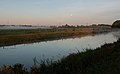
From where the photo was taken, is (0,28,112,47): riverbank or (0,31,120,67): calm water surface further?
(0,28,112,47): riverbank

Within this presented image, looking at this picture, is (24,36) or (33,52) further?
→ (24,36)

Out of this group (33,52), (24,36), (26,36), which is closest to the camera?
(33,52)

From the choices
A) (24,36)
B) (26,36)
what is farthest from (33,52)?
(26,36)

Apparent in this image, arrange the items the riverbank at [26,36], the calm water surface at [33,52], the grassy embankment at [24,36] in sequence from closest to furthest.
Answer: the calm water surface at [33,52], the grassy embankment at [24,36], the riverbank at [26,36]

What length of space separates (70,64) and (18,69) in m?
2.82

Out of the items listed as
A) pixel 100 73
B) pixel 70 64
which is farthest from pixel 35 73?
pixel 100 73

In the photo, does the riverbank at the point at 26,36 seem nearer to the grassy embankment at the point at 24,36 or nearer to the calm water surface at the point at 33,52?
the grassy embankment at the point at 24,36

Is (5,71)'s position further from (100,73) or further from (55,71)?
(100,73)

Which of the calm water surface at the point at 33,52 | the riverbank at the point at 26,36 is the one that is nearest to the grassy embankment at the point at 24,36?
the riverbank at the point at 26,36

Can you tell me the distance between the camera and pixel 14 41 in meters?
50.7

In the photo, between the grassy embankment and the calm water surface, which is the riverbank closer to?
the grassy embankment

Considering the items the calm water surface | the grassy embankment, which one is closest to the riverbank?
the grassy embankment

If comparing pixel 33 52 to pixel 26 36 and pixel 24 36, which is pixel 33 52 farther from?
pixel 26 36

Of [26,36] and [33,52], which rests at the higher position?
[26,36]
